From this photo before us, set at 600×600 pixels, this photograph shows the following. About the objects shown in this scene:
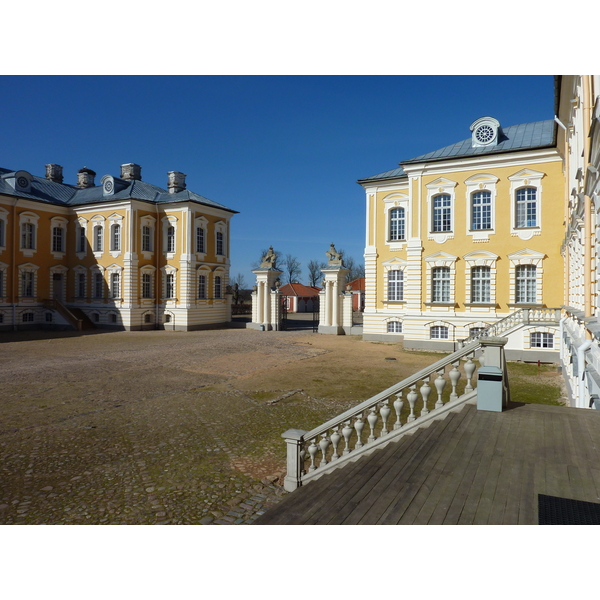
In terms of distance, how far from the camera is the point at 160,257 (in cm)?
3400

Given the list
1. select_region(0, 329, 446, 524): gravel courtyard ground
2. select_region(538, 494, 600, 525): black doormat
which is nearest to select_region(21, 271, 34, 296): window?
select_region(0, 329, 446, 524): gravel courtyard ground

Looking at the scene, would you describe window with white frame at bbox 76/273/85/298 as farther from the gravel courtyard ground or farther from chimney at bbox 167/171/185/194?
the gravel courtyard ground

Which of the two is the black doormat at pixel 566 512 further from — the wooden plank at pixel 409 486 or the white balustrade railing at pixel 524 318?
the white balustrade railing at pixel 524 318

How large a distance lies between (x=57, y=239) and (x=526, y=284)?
3304 centimetres

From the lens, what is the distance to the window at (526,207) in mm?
20141

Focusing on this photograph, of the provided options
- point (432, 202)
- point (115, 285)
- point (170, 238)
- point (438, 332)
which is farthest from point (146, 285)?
point (438, 332)

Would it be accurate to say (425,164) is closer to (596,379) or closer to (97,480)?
(596,379)

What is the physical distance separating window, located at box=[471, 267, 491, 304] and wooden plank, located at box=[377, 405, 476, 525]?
52.2ft

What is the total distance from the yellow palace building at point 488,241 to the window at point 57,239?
2682 cm

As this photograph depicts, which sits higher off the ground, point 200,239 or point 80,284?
point 200,239

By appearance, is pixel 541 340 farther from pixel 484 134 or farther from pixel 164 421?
pixel 164 421

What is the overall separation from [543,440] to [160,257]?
31.8 meters

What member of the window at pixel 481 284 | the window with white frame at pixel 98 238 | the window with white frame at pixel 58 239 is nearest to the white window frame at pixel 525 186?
the window at pixel 481 284

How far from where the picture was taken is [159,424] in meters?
9.46
